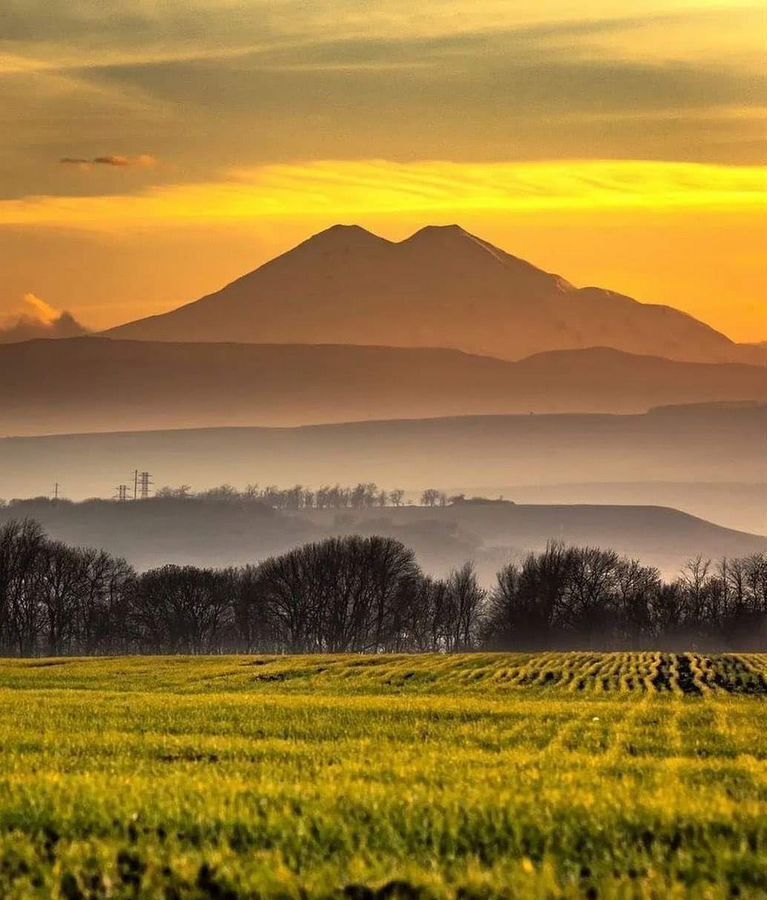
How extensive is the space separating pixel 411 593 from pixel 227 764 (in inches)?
6329

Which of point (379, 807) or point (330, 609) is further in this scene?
point (330, 609)

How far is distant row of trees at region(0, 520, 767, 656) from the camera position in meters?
172

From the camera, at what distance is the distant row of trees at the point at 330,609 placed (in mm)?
171750

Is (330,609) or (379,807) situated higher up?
(330,609)

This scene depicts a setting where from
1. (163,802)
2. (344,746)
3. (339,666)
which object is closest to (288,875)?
(163,802)

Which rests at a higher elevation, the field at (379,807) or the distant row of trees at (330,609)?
the distant row of trees at (330,609)

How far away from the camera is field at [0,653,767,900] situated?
1177cm

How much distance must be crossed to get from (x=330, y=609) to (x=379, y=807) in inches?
6451

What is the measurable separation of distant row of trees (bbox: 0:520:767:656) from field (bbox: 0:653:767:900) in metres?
143

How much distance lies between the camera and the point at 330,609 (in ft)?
583

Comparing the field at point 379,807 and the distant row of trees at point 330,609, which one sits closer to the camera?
the field at point 379,807

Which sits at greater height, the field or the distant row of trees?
the distant row of trees

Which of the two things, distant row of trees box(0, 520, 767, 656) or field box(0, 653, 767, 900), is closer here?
field box(0, 653, 767, 900)

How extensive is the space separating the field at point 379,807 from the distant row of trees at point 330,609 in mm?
142757
